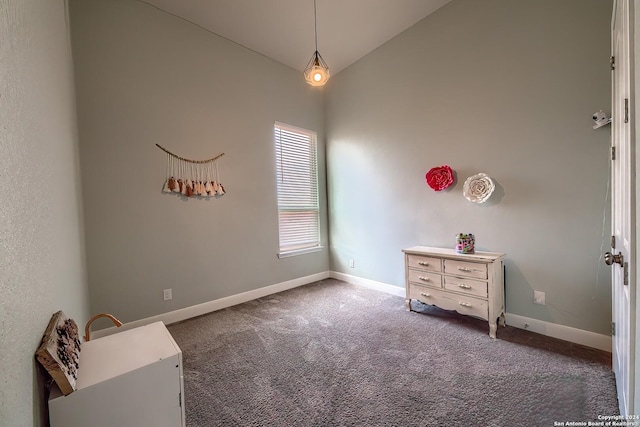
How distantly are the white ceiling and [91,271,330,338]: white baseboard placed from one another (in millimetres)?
3116

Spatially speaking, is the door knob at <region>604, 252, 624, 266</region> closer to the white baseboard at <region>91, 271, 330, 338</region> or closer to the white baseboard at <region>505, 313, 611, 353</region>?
the white baseboard at <region>505, 313, 611, 353</region>

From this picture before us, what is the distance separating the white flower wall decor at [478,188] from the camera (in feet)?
8.52

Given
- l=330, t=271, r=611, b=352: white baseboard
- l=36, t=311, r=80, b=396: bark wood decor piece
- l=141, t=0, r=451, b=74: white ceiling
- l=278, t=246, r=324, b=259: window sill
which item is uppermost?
l=141, t=0, r=451, b=74: white ceiling

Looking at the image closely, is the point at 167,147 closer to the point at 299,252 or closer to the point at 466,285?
the point at 299,252

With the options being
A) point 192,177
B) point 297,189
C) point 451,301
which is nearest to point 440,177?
point 451,301

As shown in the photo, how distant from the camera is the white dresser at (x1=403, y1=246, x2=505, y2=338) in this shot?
7.66 ft

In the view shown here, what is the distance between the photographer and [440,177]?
2.93 metres

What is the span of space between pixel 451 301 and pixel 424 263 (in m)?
0.42

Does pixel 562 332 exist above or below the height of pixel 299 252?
below

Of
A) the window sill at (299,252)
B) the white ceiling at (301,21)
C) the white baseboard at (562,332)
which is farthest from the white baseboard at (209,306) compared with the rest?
the white ceiling at (301,21)

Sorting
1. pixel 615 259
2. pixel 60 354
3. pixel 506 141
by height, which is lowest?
pixel 60 354

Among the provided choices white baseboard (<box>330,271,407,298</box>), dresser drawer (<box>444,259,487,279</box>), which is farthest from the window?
dresser drawer (<box>444,259,487,279</box>)

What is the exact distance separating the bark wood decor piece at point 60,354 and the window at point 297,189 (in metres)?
2.63

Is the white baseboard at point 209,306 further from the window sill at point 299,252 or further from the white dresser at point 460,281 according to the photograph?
the white dresser at point 460,281
